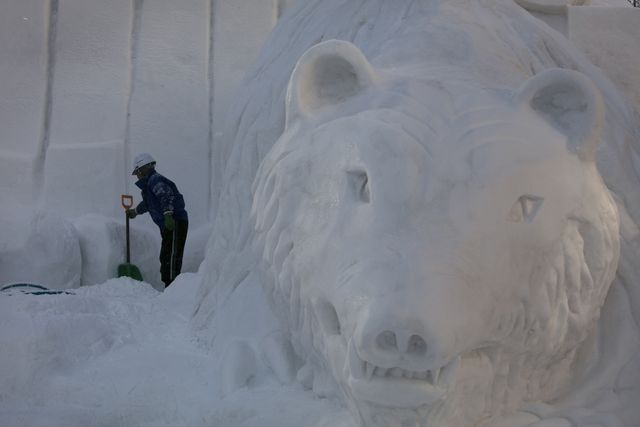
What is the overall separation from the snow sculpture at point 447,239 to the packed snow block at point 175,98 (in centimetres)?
457

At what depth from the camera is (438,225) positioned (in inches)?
64.3

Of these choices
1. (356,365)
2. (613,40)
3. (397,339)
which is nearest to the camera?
(397,339)

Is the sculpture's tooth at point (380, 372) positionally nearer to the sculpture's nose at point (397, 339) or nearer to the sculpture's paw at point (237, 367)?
the sculpture's nose at point (397, 339)

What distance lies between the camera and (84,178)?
6.52m

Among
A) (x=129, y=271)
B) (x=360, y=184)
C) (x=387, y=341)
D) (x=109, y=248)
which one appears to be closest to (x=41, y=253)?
(x=109, y=248)

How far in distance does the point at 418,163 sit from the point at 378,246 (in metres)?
0.19

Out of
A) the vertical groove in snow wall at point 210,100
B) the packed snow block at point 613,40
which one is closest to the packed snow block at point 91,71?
the vertical groove in snow wall at point 210,100

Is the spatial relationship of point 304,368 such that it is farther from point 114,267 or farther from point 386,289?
point 114,267

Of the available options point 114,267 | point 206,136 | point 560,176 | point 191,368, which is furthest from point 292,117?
point 206,136

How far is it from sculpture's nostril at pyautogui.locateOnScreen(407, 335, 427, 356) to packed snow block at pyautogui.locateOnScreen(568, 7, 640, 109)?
8.29 feet

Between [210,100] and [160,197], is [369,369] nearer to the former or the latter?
[160,197]

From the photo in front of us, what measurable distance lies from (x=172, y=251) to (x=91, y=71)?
63.7 inches

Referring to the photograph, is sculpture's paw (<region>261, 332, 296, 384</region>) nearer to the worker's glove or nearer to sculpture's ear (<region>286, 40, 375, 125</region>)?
sculpture's ear (<region>286, 40, 375, 125</region>)

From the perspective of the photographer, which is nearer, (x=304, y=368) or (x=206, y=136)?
(x=304, y=368)
